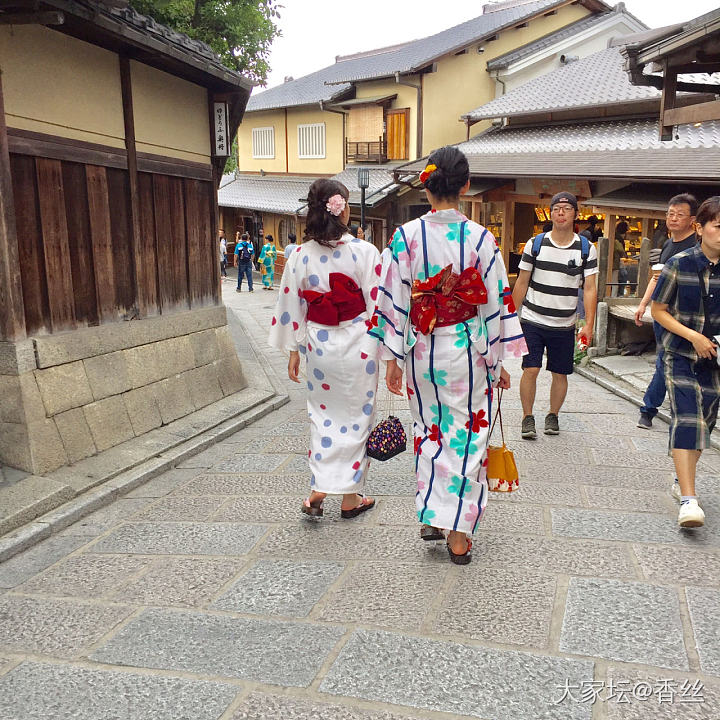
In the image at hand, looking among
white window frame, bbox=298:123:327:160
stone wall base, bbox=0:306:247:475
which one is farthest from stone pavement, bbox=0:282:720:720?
white window frame, bbox=298:123:327:160

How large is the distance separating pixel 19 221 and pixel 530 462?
14.1 feet

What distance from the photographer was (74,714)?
2.61 meters

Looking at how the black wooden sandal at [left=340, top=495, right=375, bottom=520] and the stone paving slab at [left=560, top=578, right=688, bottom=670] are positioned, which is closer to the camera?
the stone paving slab at [left=560, top=578, right=688, bottom=670]

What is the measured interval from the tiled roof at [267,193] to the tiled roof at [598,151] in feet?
Answer: 33.4

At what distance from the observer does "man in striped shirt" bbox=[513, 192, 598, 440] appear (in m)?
5.76

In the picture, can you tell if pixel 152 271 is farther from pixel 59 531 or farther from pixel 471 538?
pixel 471 538

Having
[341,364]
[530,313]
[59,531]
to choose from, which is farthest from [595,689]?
[530,313]

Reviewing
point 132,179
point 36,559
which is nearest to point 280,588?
point 36,559

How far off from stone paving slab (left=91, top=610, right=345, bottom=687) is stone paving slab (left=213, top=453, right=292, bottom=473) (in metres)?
2.33

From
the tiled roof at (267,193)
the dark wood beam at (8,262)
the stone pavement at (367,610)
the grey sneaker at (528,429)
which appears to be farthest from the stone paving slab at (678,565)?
the tiled roof at (267,193)

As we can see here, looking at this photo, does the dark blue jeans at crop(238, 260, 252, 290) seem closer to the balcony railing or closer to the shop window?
the balcony railing

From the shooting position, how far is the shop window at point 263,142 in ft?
96.0

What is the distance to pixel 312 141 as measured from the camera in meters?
26.9

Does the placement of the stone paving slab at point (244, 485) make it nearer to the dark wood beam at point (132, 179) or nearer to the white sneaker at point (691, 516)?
the dark wood beam at point (132, 179)
